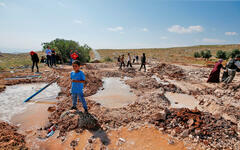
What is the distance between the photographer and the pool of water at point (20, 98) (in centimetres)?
464

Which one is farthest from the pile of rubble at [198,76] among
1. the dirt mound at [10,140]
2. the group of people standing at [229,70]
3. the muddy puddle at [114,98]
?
the dirt mound at [10,140]

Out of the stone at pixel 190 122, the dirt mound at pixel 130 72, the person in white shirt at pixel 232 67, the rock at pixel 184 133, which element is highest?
the person in white shirt at pixel 232 67

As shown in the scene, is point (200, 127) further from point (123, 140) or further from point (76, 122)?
point (76, 122)

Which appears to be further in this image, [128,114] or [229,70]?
[229,70]

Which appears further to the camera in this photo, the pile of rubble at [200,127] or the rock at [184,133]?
the rock at [184,133]

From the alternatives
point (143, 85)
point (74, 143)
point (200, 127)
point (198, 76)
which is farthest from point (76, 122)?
point (198, 76)

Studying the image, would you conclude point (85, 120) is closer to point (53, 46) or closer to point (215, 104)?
point (215, 104)

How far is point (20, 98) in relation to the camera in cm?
579

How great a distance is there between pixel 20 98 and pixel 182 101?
25.1 ft

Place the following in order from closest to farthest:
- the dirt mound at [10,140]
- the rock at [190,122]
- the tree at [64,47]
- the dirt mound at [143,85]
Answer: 1. the dirt mound at [10,140]
2. the rock at [190,122]
3. the dirt mound at [143,85]
4. the tree at [64,47]

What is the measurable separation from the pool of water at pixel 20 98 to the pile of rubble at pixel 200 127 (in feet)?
15.7

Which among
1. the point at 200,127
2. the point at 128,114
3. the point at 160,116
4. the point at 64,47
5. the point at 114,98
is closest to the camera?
the point at 200,127

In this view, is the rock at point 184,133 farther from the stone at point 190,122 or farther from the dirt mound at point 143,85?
the dirt mound at point 143,85

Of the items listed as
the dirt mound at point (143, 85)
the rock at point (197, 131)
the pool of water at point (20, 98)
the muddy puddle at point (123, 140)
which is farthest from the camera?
the dirt mound at point (143, 85)
